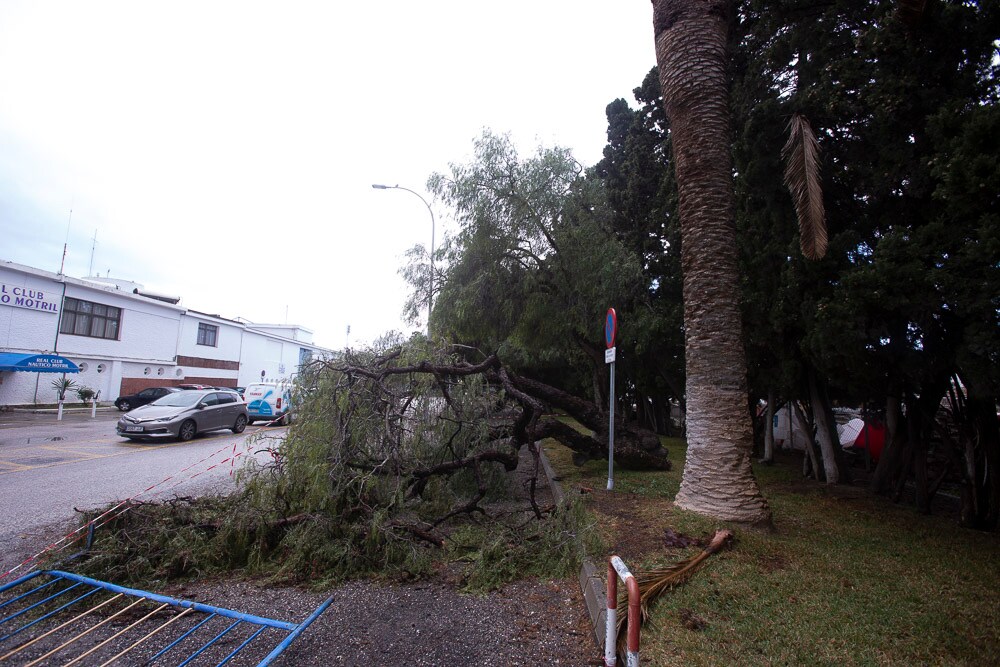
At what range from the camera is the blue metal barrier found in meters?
3.41

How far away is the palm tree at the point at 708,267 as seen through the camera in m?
6.29

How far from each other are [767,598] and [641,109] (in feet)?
45.0

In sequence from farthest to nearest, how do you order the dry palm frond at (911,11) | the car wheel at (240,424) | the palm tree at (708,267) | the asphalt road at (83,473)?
the car wheel at (240,424), the palm tree at (708,267), the asphalt road at (83,473), the dry palm frond at (911,11)

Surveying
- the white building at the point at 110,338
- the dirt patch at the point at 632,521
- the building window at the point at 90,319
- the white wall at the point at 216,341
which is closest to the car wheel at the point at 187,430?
the white building at the point at 110,338

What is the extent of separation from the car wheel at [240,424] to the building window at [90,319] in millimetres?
12549

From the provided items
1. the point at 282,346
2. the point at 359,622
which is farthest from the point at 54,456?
the point at 282,346

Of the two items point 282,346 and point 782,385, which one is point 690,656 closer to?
point 782,385

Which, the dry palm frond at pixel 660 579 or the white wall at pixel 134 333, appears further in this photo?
the white wall at pixel 134 333

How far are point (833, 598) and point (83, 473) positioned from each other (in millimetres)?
10989

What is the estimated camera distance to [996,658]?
3.27 m

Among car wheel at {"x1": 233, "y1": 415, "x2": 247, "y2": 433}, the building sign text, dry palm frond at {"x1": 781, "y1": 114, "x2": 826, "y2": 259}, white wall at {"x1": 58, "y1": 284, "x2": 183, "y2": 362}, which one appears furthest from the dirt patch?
white wall at {"x1": 58, "y1": 284, "x2": 183, "y2": 362}

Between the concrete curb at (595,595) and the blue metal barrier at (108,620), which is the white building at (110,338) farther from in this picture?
the concrete curb at (595,595)

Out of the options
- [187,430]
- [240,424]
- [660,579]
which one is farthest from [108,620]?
[240,424]

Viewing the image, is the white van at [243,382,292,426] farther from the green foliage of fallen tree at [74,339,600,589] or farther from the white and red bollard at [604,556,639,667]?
the white and red bollard at [604,556,639,667]
